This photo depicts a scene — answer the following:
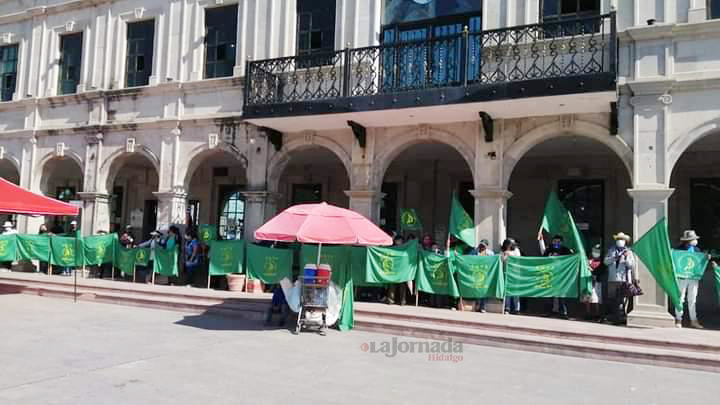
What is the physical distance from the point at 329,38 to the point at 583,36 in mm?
6268

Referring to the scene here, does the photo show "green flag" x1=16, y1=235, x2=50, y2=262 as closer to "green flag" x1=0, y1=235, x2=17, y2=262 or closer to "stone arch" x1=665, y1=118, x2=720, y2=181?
"green flag" x1=0, y1=235, x2=17, y2=262

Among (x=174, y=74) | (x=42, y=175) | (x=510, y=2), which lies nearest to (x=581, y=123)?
(x=510, y=2)

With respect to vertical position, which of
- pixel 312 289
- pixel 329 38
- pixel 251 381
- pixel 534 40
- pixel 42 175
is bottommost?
pixel 251 381

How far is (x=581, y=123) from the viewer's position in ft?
38.5

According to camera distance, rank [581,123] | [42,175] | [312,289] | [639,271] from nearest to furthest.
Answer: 1. [312,289]
2. [639,271]
3. [581,123]
4. [42,175]

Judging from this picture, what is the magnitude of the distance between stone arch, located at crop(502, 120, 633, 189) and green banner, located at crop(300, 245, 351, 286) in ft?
12.6

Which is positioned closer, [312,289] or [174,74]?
[312,289]

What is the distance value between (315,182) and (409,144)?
6199 millimetres

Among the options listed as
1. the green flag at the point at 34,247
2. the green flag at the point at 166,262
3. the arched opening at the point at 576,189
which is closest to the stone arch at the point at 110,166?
the green flag at the point at 34,247

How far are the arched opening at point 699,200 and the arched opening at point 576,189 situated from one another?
1087mm

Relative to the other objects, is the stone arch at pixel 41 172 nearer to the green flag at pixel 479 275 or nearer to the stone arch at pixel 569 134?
the green flag at pixel 479 275

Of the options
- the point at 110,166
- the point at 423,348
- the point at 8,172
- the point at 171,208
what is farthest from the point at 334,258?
the point at 8,172

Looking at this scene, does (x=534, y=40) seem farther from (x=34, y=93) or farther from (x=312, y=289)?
(x=34, y=93)

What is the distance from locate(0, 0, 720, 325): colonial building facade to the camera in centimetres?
1112
